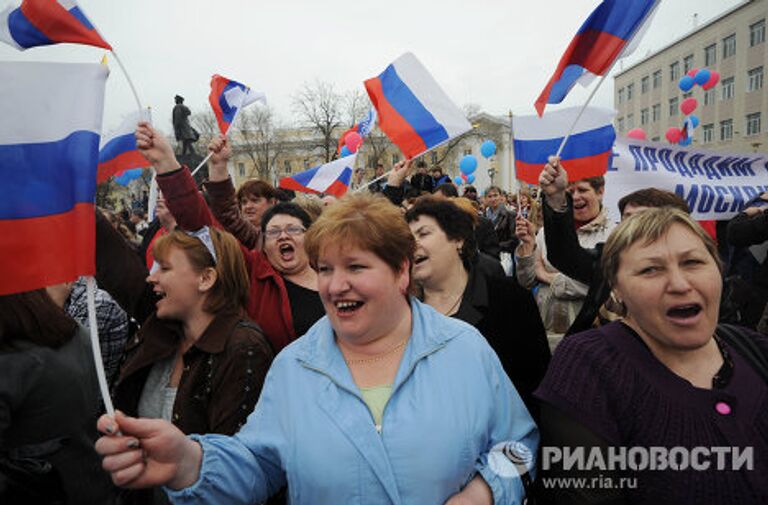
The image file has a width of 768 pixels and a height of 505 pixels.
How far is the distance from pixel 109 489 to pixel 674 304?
236 centimetres

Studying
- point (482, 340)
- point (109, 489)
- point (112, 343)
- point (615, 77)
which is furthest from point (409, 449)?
point (615, 77)

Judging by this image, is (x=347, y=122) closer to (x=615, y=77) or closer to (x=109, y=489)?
(x=615, y=77)

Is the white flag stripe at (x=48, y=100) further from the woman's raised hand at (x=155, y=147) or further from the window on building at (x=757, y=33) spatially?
the window on building at (x=757, y=33)

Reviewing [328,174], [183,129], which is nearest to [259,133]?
[183,129]

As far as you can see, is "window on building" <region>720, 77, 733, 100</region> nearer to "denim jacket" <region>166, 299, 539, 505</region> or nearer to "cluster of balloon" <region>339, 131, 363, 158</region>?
"cluster of balloon" <region>339, 131, 363, 158</region>

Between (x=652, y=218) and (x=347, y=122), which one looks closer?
(x=652, y=218)

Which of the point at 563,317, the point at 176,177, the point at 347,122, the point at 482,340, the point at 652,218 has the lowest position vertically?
the point at 563,317

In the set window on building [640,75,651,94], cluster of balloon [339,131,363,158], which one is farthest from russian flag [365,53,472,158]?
window on building [640,75,651,94]

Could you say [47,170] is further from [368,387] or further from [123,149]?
[123,149]

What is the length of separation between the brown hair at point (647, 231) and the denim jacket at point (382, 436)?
21.2 inches

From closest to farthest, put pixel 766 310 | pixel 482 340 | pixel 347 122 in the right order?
pixel 482 340 → pixel 766 310 → pixel 347 122

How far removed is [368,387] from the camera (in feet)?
5.55

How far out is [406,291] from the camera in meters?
1.97

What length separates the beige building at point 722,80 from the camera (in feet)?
121
